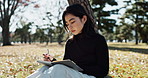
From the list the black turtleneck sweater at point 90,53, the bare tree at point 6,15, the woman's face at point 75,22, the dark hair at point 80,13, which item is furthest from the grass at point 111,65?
the bare tree at point 6,15

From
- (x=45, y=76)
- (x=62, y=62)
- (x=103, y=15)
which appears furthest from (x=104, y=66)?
(x=103, y=15)

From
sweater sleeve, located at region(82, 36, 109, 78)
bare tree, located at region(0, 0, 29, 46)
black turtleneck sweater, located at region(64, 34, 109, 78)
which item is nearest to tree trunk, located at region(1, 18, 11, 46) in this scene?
bare tree, located at region(0, 0, 29, 46)

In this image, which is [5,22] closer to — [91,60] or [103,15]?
[103,15]

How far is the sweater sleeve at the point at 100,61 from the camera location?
2.29 m

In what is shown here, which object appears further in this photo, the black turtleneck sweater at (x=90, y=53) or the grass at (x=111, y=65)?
the grass at (x=111, y=65)

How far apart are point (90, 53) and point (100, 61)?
0.23 meters

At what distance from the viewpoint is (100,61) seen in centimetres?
229

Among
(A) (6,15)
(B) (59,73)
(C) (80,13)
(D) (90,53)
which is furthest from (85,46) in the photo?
(A) (6,15)

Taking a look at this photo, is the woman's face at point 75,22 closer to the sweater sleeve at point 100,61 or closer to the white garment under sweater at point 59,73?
the sweater sleeve at point 100,61

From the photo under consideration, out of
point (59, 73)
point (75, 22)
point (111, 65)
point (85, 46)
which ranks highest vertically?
point (75, 22)

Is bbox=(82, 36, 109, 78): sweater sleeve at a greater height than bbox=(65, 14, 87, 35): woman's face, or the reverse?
bbox=(65, 14, 87, 35): woman's face

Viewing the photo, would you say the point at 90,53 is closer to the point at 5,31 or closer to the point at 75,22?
the point at 75,22

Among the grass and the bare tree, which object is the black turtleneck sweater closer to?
the grass

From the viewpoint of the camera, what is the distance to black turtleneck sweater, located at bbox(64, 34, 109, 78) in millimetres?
2305
